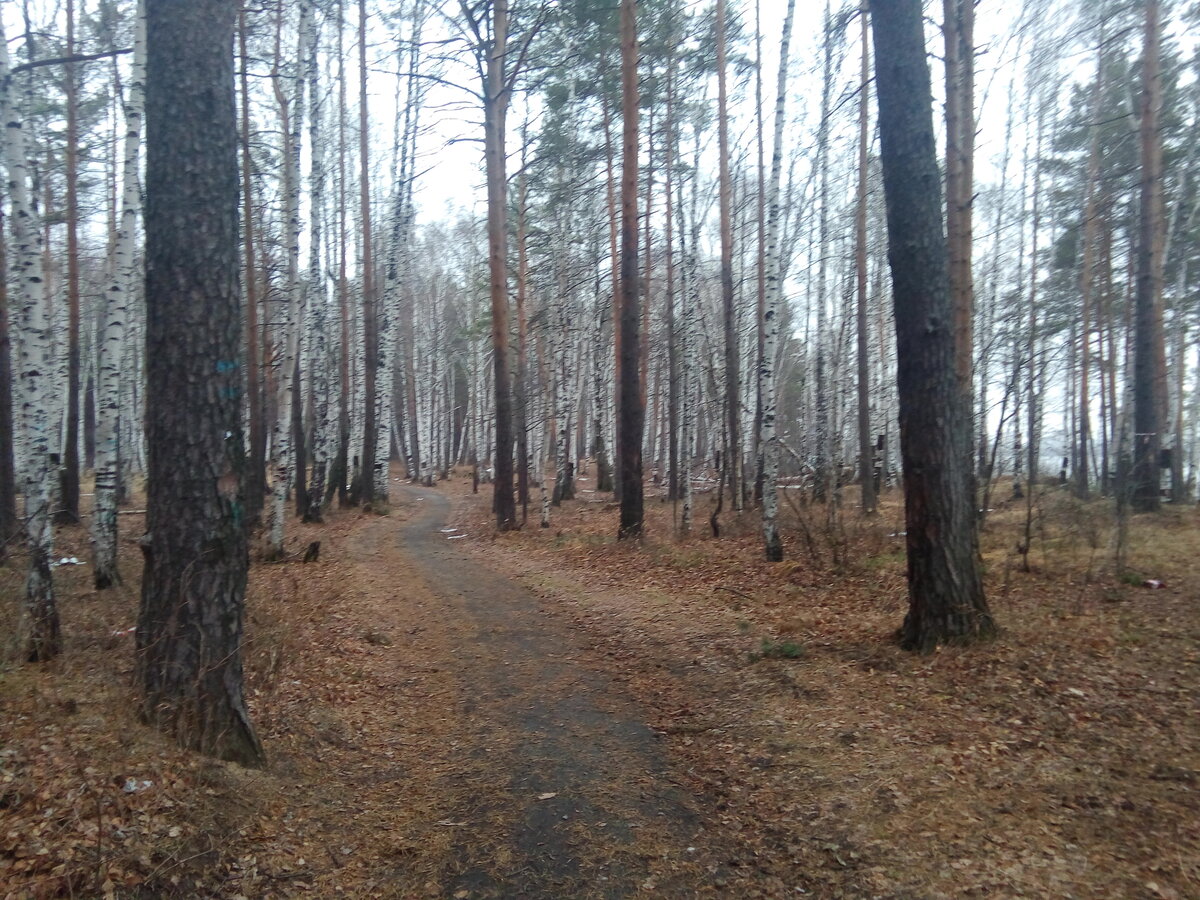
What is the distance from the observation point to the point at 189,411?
15.0ft

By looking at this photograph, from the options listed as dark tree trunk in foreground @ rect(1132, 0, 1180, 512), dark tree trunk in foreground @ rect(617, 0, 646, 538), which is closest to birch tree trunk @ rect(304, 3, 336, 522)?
dark tree trunk in foreground @ rect(617, 0, 646, 538)

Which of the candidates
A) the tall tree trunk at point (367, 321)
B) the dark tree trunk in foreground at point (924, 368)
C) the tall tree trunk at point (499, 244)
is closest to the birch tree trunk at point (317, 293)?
the tall tree trunk at point (367, 321)

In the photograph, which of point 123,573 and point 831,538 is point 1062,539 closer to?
point 831,538

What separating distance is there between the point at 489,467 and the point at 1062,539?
30392 millimetres

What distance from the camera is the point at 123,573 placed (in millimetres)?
10664

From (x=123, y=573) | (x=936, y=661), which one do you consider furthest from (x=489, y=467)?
(x=936, y=661)

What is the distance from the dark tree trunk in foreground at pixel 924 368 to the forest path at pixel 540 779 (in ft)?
9.14

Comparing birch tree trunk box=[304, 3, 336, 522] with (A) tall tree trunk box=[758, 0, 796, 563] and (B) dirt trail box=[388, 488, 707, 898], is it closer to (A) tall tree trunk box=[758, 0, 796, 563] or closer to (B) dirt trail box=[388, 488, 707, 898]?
(A) tall tree trunk box=[758, 0, 796, 563]

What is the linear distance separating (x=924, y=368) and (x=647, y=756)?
13.2 ft

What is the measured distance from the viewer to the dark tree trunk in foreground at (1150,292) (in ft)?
44.6

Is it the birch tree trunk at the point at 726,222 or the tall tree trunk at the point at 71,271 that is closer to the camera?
the tall tree trunk at the point at 71,271

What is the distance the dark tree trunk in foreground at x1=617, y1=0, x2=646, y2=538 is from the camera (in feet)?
45.9

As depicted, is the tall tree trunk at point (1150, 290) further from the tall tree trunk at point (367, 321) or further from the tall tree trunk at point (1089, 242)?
the tall tree trunk at point (367, 321)

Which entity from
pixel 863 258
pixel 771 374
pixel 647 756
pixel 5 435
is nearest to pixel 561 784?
pixel 647 756
